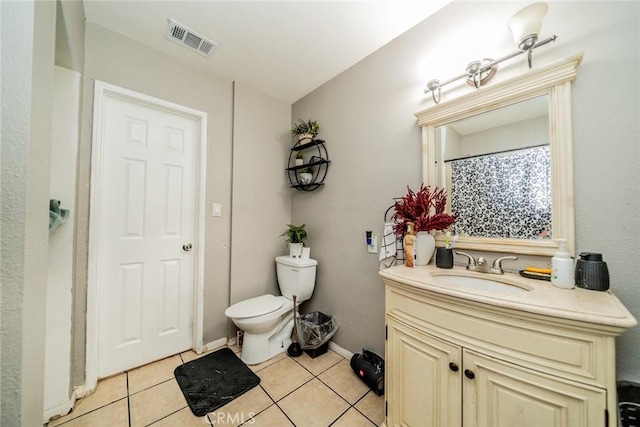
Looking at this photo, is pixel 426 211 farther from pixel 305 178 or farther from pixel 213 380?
pixel 213 380

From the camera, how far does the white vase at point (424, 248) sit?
1.34 m

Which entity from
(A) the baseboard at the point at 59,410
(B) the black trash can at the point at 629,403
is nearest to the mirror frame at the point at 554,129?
(B) the black trash can at the point at 629,403

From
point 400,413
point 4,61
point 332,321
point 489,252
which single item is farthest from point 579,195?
point 4,61

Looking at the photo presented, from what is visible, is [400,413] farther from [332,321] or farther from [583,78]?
[583,78]

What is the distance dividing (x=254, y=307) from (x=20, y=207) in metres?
1.51

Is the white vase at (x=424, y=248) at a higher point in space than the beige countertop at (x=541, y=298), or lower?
higher

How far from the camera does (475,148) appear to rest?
1294mm

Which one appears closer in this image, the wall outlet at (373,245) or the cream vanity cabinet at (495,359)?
the cream vanity cabinet at (495,359)

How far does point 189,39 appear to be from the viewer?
1622mm

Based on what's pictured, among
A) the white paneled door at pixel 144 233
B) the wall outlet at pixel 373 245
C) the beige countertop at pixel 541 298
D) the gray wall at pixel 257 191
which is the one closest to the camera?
the beige countertop at pixel 541 298

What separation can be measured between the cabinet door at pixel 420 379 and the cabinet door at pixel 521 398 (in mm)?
48

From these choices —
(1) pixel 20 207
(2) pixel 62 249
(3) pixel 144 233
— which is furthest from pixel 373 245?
(2) pixel 62 249

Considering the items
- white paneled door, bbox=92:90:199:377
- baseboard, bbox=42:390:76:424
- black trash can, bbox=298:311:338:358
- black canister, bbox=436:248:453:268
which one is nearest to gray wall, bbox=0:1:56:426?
baseboard, bbox=42:390:76:424

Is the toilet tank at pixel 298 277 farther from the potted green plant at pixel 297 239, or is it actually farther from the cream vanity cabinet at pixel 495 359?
the cream vanity cabinet at pixel 495 359
